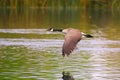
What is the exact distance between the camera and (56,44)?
2273 cm

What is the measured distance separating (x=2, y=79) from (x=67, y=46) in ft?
5.52

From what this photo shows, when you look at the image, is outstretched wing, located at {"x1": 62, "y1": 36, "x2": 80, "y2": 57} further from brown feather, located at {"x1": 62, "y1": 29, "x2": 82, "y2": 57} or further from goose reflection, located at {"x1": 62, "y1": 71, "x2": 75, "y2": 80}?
goose reflection, located at {"x1": 62, "y1": 71, "x2": 75, "y2": 80}

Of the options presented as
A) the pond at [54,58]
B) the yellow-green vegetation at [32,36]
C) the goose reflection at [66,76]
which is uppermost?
the goose reflection at [66,76]

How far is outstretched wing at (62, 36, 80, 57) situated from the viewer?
530 inches

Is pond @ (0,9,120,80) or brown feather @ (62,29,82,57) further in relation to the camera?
pond @ (0,9,120,80)

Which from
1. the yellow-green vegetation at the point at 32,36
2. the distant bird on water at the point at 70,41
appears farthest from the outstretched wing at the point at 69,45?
the yellow-green vegetation at the point at 32,36

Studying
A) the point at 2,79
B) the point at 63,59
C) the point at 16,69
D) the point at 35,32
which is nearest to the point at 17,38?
the point at 35,32

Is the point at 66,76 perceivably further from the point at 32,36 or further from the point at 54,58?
the point at 32,36

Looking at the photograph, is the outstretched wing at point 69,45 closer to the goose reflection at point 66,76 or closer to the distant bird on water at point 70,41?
the distant bird on water at point 70,41

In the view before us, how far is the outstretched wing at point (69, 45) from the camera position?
13453mm

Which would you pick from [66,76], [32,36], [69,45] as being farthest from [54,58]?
[32,36]

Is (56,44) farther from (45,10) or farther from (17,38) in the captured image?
(45,10)

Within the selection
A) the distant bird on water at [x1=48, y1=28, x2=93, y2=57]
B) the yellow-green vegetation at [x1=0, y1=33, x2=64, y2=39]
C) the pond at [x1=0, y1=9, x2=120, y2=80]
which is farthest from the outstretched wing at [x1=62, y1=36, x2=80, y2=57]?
the yellow-green vegetation at [x1=0, y1=33, x2=64, y2=39]

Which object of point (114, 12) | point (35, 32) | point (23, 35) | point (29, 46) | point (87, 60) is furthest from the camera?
point (114, 12)
